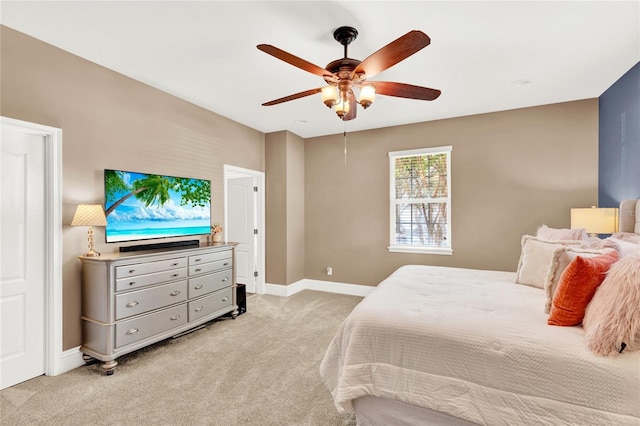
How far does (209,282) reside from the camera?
11.4 feet

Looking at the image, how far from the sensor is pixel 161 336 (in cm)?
290

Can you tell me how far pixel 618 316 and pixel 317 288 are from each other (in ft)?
14.0

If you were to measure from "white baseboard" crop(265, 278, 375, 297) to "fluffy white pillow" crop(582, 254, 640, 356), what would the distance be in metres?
3.54

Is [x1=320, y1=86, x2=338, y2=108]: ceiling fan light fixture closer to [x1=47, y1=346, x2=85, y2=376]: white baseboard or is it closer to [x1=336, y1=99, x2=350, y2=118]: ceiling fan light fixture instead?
[x1=336, y1=99, x2=350, y2=118]: ceiling fan light fixture

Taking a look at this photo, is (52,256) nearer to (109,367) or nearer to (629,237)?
(109,367)

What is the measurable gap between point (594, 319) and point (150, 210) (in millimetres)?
3653

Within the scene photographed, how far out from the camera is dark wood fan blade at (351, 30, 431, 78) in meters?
1.62

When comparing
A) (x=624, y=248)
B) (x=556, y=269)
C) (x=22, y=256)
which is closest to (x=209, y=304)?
(x=22, y=256)

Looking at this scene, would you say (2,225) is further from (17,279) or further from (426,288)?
(426,288)

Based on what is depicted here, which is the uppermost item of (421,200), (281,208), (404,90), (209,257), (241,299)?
(404,90)

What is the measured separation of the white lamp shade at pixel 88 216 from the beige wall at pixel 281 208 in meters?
2.63

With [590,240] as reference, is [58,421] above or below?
below

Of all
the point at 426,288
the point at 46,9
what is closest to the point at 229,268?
the point at 426,288

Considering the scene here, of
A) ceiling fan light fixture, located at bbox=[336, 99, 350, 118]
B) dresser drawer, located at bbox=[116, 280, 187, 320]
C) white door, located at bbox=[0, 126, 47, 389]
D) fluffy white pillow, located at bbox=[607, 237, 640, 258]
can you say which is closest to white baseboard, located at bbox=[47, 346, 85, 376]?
white door, located at bbox=[0, 126, 47, 389]
